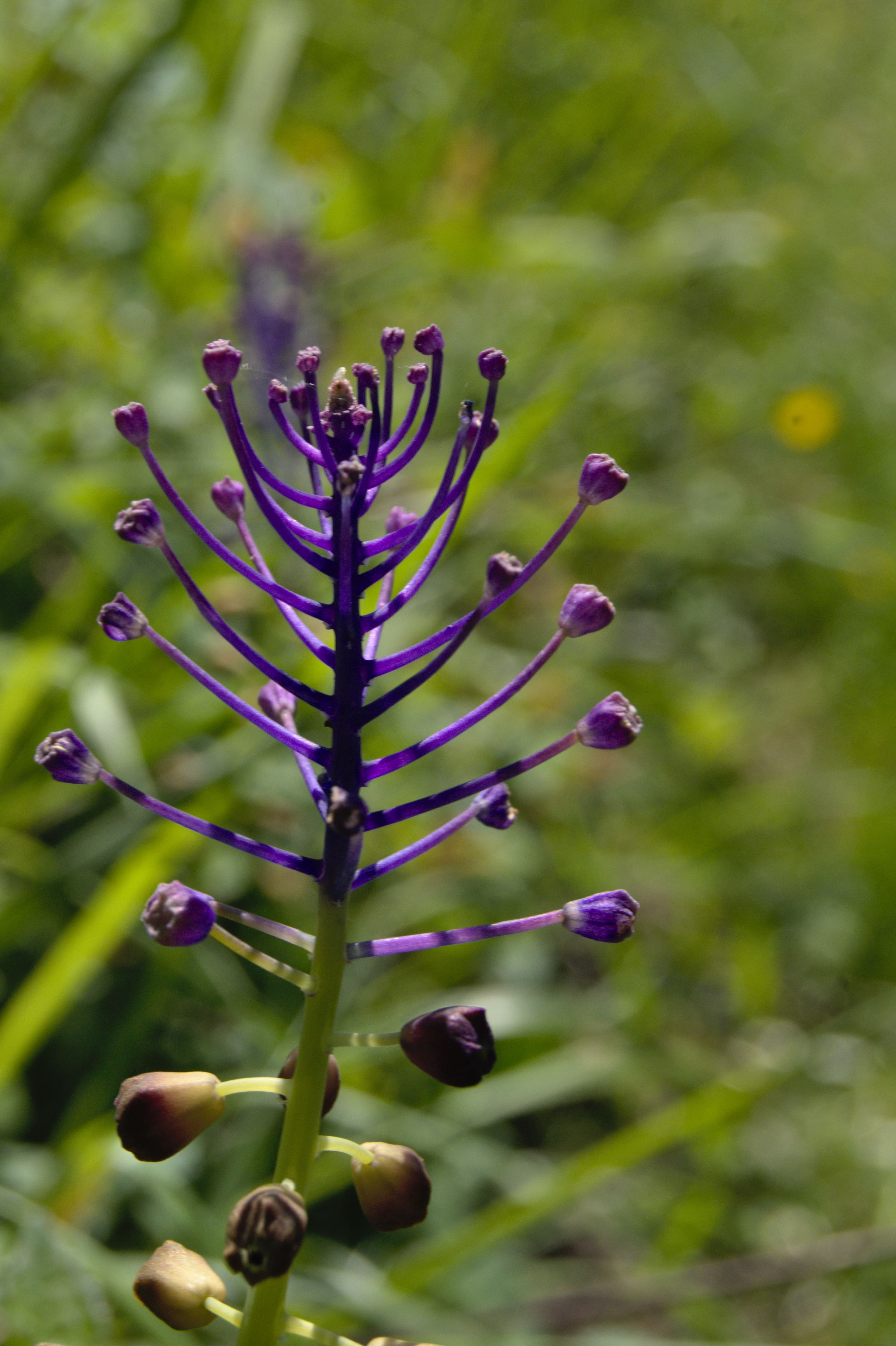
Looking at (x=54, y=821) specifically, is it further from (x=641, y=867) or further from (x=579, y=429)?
(x=579, y=429)

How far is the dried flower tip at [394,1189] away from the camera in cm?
87

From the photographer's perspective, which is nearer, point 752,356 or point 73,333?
point 73,333

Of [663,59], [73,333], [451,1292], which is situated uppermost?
[663,59]

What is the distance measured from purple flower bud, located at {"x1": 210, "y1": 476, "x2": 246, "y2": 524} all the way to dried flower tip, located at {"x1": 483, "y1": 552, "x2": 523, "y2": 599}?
0.76ft

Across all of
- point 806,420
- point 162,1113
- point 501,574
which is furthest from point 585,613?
point 806,420

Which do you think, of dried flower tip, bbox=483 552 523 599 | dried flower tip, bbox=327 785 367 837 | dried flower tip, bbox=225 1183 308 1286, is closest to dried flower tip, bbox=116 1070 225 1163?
dried flower tip, bbox=225 1183 308 1286

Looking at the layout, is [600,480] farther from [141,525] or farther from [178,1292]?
[178,1292]

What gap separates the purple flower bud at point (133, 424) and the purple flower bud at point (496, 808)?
398mm

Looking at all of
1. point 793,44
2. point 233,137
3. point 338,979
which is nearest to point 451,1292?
point 338,979

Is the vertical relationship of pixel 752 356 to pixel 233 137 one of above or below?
above

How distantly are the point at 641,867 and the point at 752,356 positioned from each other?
2.81 m

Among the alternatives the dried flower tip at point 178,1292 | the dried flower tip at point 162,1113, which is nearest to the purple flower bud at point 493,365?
the dried flower tip at point 162,1113

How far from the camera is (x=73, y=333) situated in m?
3.21

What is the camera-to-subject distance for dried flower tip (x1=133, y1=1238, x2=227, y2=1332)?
2.91 ft
